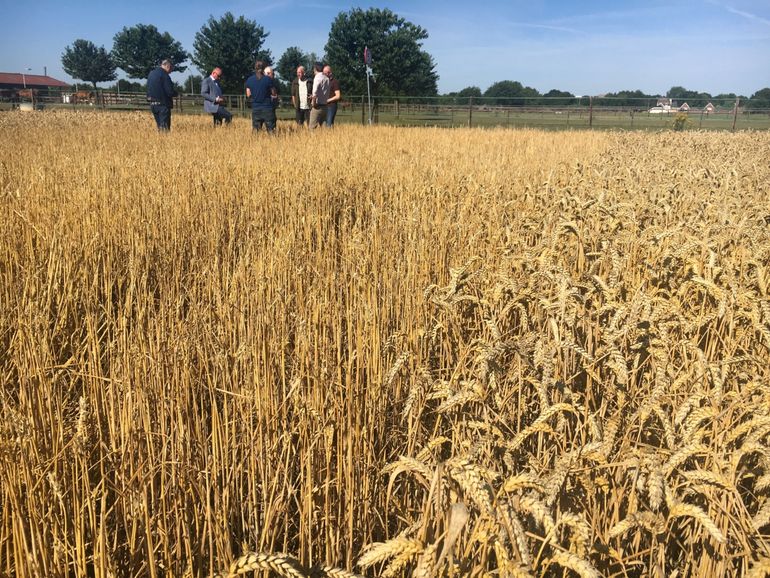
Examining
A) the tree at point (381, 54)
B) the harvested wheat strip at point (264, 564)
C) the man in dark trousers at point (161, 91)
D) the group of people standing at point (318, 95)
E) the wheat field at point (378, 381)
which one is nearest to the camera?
the harvested wheat strip at point (264, 564)

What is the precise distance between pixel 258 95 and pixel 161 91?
71.6 inches

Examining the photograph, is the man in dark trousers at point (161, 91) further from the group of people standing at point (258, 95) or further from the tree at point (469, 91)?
the tree at point (469, 91)

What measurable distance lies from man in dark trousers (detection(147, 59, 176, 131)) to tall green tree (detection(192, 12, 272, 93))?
46.5 metres

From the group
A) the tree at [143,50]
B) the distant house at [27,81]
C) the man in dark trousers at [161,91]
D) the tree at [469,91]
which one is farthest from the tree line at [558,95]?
the distant house at [27,81]

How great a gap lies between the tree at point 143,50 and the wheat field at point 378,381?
74.1 metres

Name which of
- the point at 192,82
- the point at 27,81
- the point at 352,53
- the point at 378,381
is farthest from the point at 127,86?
the point at 378,381

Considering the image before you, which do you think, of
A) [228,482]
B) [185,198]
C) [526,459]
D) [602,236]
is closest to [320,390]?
[228,482]

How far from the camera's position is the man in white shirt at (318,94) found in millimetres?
11984

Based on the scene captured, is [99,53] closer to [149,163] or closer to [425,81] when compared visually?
[425,81]

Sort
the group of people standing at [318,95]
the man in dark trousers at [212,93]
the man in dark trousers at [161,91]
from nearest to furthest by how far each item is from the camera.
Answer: the man in dark trousers at [161,91] → the man in dark trousers at [212,93] → the group of people standing at [318,95]

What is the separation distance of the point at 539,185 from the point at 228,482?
5.09m

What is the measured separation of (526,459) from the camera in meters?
1.63

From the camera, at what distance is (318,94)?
12.2m

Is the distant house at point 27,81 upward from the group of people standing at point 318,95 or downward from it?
upward
